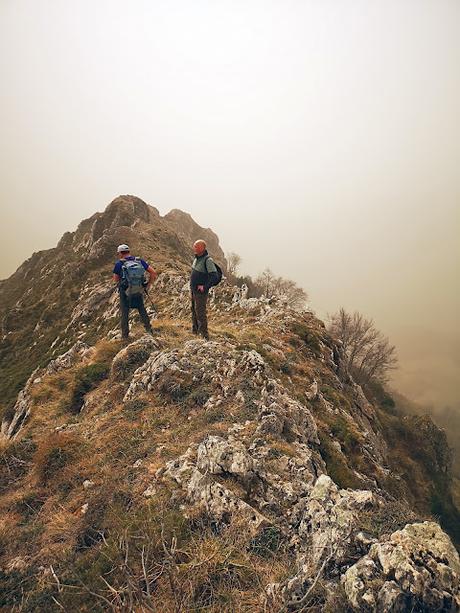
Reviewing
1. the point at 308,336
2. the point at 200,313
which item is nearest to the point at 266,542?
the point at 200,313

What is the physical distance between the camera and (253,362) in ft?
39.8

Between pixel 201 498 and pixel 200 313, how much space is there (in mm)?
8790

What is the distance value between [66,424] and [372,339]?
53.5 m

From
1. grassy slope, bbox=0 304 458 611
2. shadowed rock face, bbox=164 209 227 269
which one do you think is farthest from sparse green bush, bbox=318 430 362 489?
shadowed rock face, bbox=164 209 227 269

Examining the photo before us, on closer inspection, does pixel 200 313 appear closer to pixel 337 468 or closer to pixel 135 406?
pixel 135 406

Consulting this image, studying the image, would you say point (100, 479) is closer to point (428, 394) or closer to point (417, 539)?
point (417, 539)

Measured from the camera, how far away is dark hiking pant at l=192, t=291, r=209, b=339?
1371cm

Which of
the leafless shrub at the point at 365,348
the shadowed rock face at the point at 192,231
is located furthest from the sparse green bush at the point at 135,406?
the shadowed rock face at the point at 192,231

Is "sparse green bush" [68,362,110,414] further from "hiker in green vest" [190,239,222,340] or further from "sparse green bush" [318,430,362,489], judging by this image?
"sparse green bush" [318,430,362,489]

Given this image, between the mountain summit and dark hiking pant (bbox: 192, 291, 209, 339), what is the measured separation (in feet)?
2.60

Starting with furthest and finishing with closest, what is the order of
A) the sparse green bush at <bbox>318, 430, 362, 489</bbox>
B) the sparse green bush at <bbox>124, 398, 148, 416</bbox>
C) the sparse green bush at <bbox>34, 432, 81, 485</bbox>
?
the sparse green bush at <bbox>318, 430, 362, 489</bbox> < the sparse green bush at <bbox>124, 398, 148, 416</bbox> < the sparse green bush at <bbox>34, 432, 81, 485</bbox>

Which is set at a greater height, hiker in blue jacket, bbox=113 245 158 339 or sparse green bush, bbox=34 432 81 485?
hiker in blue jacket, bbox=113 245 158 339

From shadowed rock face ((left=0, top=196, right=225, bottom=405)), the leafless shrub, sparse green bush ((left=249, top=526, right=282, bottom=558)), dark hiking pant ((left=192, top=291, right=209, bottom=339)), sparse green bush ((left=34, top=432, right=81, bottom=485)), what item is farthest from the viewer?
the leafless shrub

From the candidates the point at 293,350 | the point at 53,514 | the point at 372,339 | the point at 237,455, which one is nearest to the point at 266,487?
the point at 237,455
